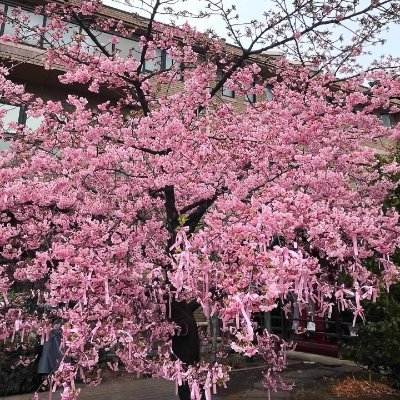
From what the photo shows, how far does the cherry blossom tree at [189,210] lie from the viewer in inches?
156

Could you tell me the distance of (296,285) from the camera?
365 cm

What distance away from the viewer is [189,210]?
6.89m

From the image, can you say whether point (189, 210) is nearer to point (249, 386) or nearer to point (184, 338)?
point (184, 338)

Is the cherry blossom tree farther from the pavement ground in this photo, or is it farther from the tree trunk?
the pavement ground

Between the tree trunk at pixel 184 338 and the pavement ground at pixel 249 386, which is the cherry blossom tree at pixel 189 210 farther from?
the pavement ground at pixel 249 386

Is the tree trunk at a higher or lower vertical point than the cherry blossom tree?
lower

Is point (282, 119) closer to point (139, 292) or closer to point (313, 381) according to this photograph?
point (139, 292)

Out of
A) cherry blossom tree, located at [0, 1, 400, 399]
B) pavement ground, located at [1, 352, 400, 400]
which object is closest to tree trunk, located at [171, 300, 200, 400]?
cherry blossom tree, located at [0, 1, 400, 399]

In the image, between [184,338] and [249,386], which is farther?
[249,386]

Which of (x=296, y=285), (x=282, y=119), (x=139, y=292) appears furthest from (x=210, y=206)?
(x=296, y=285)

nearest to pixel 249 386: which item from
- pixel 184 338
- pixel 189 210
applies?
pixel 184 338

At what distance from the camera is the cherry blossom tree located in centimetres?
395

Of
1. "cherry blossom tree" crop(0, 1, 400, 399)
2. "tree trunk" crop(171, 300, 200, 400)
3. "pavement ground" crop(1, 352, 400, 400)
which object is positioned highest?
"cherry blossom tree" crop(0, 1, 400, 399)

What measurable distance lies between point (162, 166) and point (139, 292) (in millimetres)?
1841
